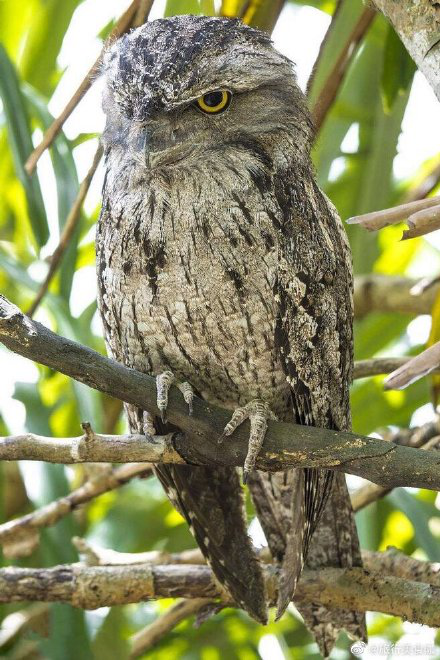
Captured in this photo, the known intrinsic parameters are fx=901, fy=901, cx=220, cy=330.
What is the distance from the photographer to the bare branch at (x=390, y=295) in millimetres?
2980

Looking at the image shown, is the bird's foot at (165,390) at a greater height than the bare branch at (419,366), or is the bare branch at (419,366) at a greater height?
the bird's foot at (165,390)

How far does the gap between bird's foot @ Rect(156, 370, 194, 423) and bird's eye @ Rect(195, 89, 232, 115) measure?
59 cm

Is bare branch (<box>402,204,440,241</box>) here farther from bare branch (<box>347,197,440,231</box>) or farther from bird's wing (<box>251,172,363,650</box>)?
bird's wing (<box>251,172,363,650</box>)

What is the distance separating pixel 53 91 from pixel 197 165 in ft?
4.19

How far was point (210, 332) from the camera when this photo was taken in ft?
6.74

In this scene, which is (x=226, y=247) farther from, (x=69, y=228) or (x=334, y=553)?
(x=334, y=553)

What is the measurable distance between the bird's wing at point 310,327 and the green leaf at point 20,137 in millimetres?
660

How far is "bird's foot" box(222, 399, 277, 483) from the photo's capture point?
180 centimetres

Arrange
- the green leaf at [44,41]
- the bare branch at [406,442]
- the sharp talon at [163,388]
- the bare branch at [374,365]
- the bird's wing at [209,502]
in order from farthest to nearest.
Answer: the green leaf at [44,41] < the bare branch at [374,365] < the bare branch at [406,442] < the bird's wing at [209,502] < the sharp talon at [163,388]

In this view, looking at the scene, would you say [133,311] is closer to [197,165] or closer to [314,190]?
[197,165]

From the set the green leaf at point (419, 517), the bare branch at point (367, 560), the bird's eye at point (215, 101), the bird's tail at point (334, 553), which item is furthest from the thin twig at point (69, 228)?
the green leaf at point (419, 517)

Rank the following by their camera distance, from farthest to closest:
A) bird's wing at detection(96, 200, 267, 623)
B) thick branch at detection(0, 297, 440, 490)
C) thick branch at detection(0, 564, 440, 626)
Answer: bird's wing at detection(96, 200, 267, 623) < thick branch at detection(0, 564, 440, 626) < thick branch at detection(0, 297, 440, 490)

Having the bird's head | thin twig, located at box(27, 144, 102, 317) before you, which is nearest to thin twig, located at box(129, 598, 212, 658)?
thin twig, located at box(27, 144, 102, 317)

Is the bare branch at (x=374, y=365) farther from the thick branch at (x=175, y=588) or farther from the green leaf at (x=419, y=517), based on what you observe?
the thick branch at (x=175, y=588)
